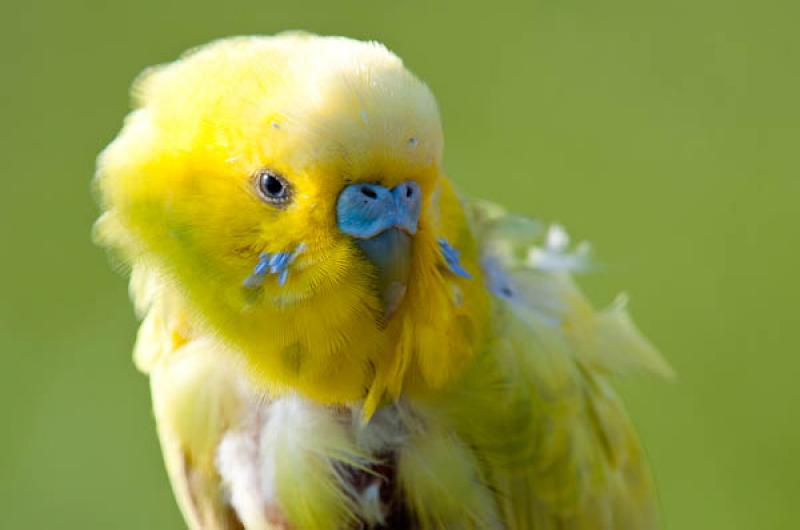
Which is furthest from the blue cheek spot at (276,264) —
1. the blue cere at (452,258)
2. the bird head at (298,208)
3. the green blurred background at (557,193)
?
the green blurred background at (557,193)

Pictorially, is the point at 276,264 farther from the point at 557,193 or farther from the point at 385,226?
the point at 557,193

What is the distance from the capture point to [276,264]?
110cm

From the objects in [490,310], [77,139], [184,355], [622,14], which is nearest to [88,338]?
[77,139]

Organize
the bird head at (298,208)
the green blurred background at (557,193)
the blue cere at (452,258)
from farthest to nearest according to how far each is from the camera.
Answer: the green blurred background at (557,193), the blue cere at (452,258), the bird head at (298,208)

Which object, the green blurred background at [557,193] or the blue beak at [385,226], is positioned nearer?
the blue beak at [385,226]

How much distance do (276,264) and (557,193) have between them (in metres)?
1.62

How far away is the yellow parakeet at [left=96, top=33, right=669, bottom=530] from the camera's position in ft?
3.59

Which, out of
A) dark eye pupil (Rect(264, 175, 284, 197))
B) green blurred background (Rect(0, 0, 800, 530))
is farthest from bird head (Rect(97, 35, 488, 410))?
green blurred background (Rect(0, 0, 800, 530))

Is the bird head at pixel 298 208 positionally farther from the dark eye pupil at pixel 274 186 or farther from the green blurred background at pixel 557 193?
the green blurred background at pixel 557 193

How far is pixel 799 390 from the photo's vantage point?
98.3 inches

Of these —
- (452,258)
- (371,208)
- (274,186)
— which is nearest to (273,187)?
(274,186)

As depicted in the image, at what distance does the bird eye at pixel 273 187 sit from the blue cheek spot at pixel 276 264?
0.05 meters

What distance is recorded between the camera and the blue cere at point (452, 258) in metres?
1.22

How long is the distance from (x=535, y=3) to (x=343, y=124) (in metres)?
1.78
